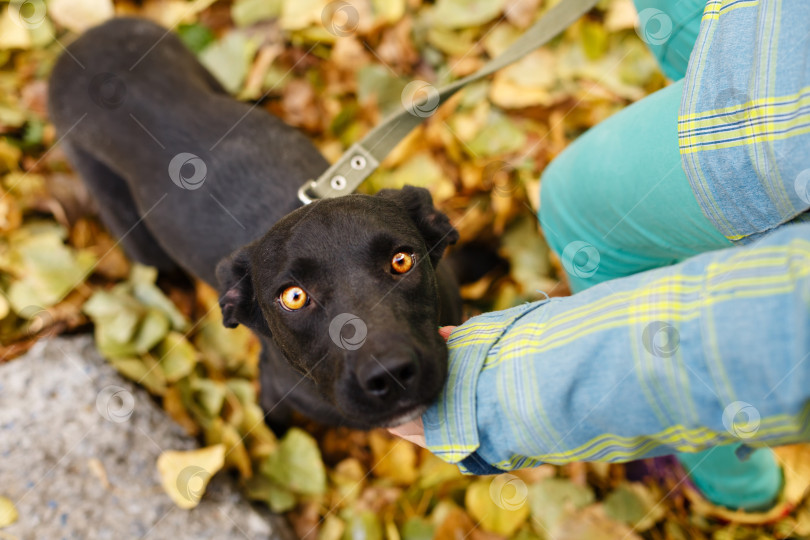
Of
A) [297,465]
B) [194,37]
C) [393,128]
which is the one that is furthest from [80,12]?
[297,465]

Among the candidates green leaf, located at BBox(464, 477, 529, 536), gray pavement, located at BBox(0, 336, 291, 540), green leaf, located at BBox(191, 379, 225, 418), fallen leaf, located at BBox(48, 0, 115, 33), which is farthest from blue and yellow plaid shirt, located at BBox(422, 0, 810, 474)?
fallen leaf, located at BBox(48, 0, 115, 33)

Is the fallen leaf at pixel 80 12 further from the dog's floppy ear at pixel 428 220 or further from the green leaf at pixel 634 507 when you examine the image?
the green leaf at pixel 634 507

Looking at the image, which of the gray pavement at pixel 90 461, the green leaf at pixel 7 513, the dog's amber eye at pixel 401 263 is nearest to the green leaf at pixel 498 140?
the dog's amber eye at pixel 401 263

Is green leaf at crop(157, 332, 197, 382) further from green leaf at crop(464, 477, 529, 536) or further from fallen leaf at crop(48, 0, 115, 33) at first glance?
fallen leaf at crop(48, 0, 115, 33)

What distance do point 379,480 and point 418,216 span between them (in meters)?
1.53

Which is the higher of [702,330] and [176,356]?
[176,356]

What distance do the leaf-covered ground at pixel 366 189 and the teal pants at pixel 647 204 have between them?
0.83ft

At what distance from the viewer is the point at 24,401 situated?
8.72 ft

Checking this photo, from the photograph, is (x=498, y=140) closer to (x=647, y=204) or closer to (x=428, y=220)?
(x=428, y=220)

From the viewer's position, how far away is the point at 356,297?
164 cm

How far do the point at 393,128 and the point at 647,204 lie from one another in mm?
1092

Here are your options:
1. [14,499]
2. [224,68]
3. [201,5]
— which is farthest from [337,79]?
[14,499]

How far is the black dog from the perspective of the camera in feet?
5.12

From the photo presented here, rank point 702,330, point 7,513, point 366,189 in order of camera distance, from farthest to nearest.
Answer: point 366,189
point 7,513
point 702,330
